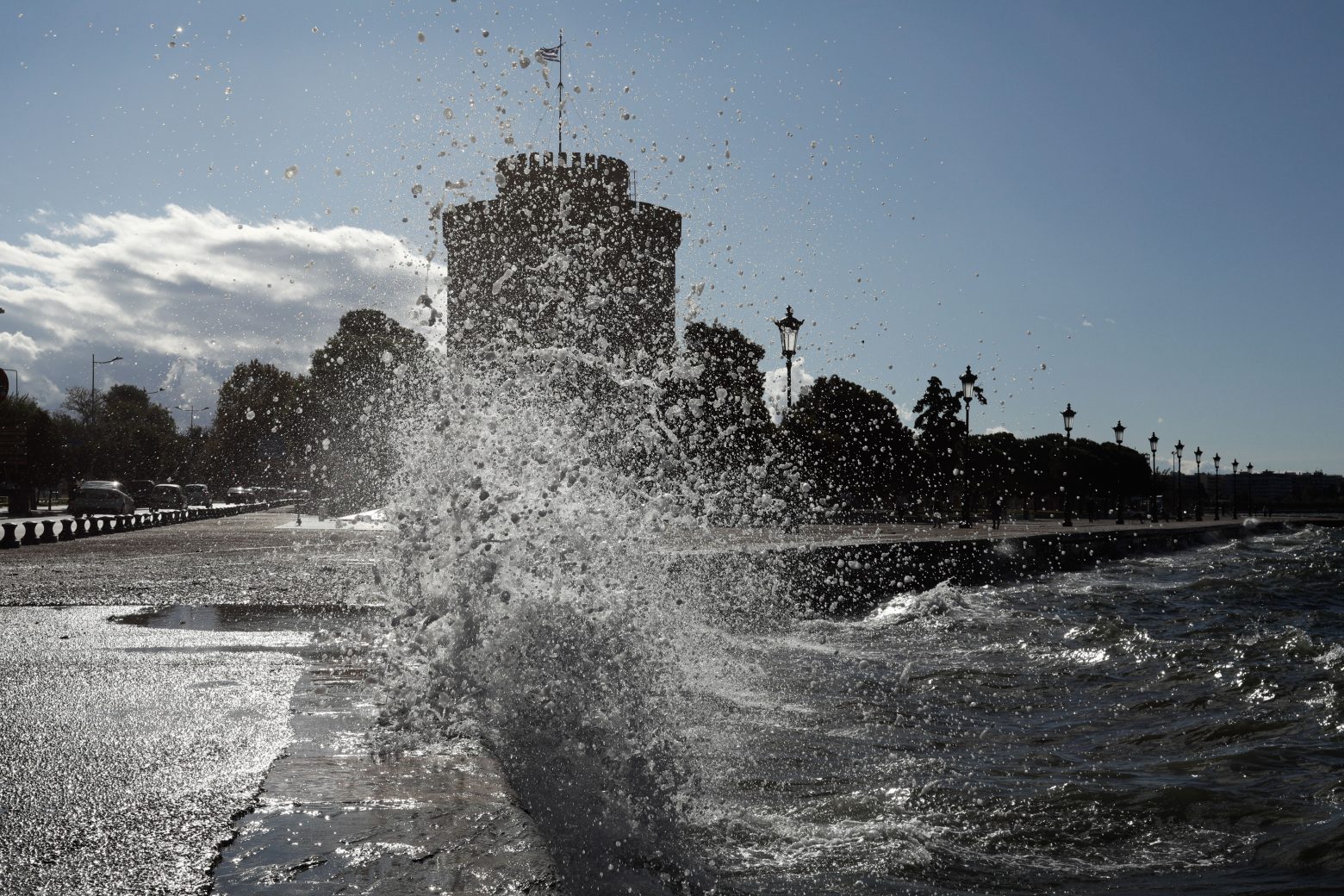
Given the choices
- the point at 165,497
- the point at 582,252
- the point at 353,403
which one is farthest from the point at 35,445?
the point at 582,252

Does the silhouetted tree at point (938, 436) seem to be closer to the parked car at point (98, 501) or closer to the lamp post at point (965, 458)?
the lamp post at point (965, 458)

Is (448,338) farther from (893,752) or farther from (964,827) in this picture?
(964,827)

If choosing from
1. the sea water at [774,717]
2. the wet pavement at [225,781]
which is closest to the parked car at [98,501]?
the sea water at [774,717]

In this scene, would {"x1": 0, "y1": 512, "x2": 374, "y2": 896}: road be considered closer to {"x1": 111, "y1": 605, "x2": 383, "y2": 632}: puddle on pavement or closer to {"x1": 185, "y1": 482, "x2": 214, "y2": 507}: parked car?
{"x1": 111, "y1": 605, "x2": 383, "y2": 632}: puddle on pavement

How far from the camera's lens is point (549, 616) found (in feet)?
19.7

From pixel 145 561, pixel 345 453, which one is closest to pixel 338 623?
pixel 145 561

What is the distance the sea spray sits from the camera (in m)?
4.02

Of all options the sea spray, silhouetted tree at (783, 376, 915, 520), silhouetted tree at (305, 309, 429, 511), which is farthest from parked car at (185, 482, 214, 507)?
the sea spray

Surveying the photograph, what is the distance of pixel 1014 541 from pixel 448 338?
18103 millimetres

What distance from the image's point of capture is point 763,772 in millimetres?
5219

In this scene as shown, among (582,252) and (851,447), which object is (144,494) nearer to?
(851,447)

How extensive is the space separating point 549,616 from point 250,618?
372 centimetres

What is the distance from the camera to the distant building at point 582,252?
15883 millimetres

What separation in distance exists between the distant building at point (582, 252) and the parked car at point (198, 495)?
39552 mm
